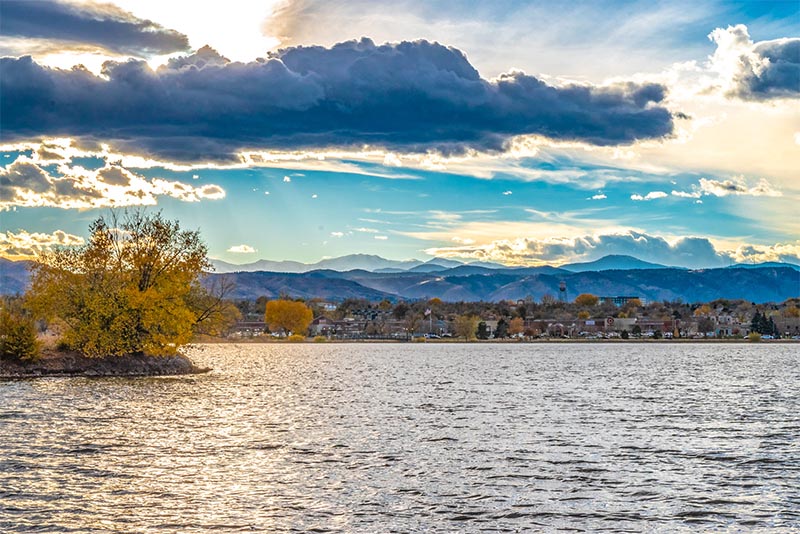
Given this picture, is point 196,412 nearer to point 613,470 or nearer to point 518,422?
point 518,422

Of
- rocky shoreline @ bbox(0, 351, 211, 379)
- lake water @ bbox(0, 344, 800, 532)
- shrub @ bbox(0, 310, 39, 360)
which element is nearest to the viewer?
lake water @ bbox(0, 344, 800, 532)

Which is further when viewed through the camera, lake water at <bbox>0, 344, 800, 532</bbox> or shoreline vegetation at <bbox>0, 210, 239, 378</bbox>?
shoreline vegetation at <bbox>0, 210, 239, 378</bbox>

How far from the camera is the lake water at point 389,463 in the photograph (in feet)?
89.6

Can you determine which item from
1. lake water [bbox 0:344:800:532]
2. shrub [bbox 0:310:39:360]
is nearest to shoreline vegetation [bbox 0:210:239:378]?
shrub [bbox 0:310:39:360]

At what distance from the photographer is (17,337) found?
8400 cm

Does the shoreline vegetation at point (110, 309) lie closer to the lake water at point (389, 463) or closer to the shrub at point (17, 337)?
the shrub at point (17, 337)

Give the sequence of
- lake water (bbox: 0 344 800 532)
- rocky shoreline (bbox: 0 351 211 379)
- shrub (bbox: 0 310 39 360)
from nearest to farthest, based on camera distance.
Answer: lake water (bbox: 0 344 800 532) < shrub (bbox: 0 310 39 360) < rocky shoreline (bbox: 0 351 211 379)

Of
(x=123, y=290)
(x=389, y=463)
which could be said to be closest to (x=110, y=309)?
(x=123, y=290)

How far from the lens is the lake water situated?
2731cm

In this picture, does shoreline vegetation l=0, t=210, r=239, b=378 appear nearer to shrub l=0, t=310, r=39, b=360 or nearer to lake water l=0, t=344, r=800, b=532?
shrub l=0, t=310, r=39, b=360

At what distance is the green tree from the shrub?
5224 mm

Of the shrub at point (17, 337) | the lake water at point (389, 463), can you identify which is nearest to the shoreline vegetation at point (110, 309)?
the shrub at point (17, 337)

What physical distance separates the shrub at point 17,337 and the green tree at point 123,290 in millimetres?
5224

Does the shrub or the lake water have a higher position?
the shrub
